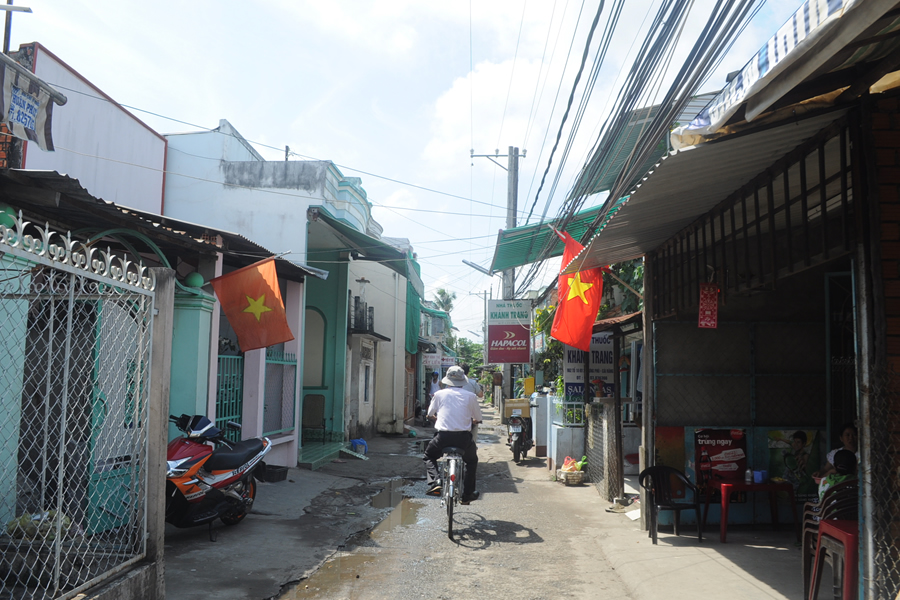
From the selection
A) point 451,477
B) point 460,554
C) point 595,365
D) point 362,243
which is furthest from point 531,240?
point 460,554

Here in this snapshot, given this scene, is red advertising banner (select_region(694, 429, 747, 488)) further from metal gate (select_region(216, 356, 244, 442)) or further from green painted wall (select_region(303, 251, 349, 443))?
green painted wall (select_region(303, 251, 349, 443))

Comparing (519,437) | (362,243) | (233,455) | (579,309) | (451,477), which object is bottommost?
(519,437)

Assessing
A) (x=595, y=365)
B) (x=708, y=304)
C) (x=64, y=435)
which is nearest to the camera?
(x=64, y=435)

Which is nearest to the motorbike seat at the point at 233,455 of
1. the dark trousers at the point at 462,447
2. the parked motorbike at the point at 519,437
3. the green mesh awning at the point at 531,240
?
the dark trousers at the point at 462,447

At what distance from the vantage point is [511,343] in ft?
53.8

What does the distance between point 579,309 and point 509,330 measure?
25.6 ft

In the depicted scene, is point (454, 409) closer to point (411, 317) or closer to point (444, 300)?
point (411, 317)

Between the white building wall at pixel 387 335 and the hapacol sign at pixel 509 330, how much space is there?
6277mm

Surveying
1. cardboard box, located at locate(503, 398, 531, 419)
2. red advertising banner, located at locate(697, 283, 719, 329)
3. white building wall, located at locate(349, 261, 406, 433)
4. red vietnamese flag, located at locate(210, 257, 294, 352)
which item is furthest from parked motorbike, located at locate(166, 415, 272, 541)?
white building wall, located at locate(349, 261, 406, 433)

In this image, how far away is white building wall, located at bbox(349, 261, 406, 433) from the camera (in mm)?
21844

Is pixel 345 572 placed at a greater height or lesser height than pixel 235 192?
lesser

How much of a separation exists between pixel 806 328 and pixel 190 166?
1310cm

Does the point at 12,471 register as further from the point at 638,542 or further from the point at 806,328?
the point at 806,328

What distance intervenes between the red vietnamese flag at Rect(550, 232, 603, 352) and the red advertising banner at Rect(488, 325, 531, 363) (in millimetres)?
7598
